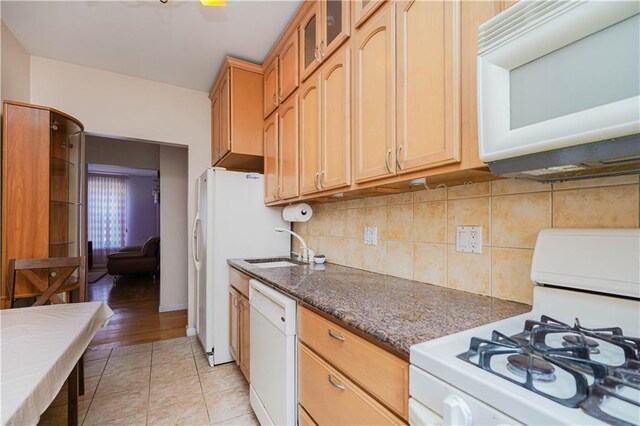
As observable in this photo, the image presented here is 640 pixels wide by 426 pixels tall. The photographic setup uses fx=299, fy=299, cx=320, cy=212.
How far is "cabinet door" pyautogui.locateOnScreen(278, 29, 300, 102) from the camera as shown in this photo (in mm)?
2098

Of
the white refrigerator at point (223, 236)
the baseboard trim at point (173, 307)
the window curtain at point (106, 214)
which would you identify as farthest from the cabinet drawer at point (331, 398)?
the window curtain at point (106, 214)

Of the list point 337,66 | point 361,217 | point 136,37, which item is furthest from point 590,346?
point 136,37

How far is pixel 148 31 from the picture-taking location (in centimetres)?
230

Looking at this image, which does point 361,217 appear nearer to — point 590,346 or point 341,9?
point 341,9

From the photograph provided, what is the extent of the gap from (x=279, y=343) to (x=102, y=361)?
209 cm

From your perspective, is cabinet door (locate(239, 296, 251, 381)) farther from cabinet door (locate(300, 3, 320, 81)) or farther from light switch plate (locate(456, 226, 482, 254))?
cabinet door (locate(300, 3, 320, 81))

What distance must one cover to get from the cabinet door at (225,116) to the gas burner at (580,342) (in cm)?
249

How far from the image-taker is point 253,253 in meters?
2.66

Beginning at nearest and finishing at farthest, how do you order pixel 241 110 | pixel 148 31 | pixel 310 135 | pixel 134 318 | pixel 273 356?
pixel 273 356
pixel 310 135
pixel 148 31
pixel 241 110
pixel 134 318

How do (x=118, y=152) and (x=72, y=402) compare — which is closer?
(x=72, y=402)

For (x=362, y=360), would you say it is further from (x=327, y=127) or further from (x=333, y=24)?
(x=333, y=24)

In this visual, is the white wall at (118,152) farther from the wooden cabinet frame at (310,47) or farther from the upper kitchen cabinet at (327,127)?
the upper kitchen cabinet at (327,127)

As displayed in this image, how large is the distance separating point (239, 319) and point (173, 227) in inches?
94.1

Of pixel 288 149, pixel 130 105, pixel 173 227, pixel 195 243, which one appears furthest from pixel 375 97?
pixel 173 227
